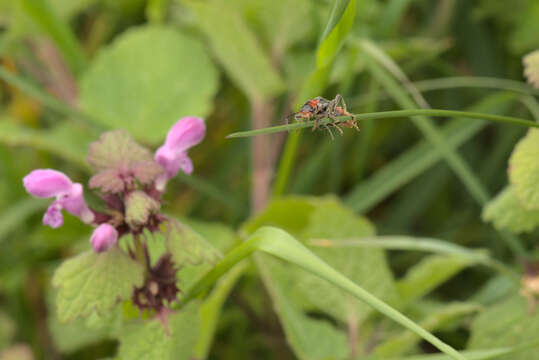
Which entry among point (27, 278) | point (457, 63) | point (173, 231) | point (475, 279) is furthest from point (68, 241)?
point (457, 63)

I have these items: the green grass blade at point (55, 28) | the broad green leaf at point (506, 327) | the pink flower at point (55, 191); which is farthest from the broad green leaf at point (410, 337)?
the green grass blade at point (55, 28)

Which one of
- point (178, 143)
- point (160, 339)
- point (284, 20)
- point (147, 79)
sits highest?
point (284, 20)

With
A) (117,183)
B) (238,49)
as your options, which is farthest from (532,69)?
(238,49)

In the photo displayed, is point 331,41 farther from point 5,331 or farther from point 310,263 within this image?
point 5,331

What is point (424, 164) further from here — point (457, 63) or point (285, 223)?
point (457, 63)

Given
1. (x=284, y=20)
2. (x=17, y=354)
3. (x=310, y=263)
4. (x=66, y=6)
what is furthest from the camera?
(x=66, y=6)

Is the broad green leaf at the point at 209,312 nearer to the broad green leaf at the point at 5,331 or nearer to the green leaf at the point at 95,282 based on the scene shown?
the green leaf at the point at 95,282
